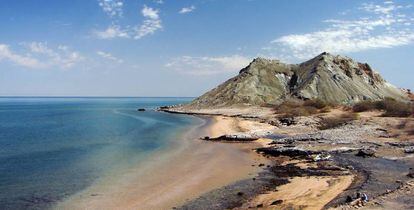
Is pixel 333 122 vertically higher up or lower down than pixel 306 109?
lower down

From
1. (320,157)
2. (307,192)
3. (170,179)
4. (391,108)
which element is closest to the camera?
(307,192)

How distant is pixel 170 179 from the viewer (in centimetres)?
2828

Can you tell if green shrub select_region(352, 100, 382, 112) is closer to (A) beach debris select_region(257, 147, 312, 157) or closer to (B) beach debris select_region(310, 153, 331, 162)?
(A) beach debris select_region(257, 147, 312, 157)

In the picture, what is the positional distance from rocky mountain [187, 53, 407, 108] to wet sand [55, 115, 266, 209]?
229 feet

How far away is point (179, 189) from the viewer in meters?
25.4

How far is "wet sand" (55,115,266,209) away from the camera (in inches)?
898

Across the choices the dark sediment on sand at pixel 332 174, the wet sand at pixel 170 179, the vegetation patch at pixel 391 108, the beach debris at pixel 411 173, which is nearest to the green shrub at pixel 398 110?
the vegetation patch at pixel 391 108

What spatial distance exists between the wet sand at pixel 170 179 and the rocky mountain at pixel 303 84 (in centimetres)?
6984

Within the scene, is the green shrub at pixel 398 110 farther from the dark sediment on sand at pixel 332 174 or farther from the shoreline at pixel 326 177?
the dark sediment on sand at pixel 332 174

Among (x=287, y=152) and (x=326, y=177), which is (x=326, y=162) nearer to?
(x=326, y=177)

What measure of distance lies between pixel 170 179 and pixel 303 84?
91.8 meters

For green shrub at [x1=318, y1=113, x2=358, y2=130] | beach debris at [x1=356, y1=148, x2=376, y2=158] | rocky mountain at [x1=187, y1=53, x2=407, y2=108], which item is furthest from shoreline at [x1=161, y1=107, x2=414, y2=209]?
rocky mountain at [x1=187, y1=53, x2=407, y2=108]

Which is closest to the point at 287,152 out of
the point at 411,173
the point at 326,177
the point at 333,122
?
the point at 326,177

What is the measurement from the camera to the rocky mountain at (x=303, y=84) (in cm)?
10821
